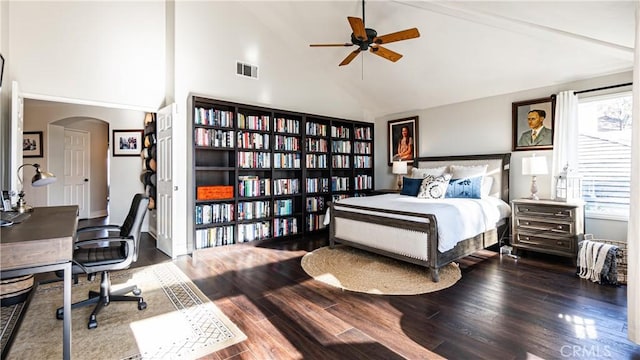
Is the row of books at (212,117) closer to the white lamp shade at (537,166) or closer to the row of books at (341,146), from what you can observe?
the row of books at (341,146)

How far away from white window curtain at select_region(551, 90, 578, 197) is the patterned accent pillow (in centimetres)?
137

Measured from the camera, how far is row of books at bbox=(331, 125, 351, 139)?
5.75 metres

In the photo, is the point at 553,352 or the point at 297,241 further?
the point at 297,241

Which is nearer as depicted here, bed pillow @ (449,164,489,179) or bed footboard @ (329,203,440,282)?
bed footboard @ (329,203,440,282)

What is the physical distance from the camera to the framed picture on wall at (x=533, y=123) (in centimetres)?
414

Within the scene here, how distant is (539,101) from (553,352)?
3.59 meters

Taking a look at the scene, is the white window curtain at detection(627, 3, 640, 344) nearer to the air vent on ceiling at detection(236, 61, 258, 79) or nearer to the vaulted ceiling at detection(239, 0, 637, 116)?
the vaulted ceiling at detection(239, 0, 637, 116)

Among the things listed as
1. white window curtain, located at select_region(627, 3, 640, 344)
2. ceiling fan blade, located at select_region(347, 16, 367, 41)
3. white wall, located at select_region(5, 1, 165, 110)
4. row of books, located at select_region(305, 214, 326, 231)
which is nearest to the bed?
row of books, located at select_region(305, 214, 326, 231)

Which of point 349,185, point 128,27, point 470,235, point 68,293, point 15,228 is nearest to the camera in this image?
point 68,293

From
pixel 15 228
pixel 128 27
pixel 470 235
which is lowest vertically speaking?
pixel 470 235

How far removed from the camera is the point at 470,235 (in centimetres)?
350

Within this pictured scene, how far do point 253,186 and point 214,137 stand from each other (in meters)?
0.93

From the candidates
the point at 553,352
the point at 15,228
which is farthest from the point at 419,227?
the point at 15,228

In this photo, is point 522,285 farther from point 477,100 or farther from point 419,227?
point 477,100
